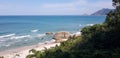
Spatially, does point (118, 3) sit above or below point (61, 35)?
above

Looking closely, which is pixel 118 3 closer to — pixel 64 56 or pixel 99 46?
pixel 99 46

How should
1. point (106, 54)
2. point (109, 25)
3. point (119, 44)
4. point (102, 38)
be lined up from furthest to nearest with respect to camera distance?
point (109, 25), point (102, 38), point (119, 44), point (106, 54)

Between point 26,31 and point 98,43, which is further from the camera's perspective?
point 26,31

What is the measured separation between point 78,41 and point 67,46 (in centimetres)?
85

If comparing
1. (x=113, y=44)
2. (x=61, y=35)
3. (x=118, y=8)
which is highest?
(x=118, y=8)

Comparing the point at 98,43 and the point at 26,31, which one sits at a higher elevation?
the point at 98,43

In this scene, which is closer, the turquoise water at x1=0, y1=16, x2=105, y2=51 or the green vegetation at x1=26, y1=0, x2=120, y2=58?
the green vegetation at x1=26, y1=0, x2=120, y2=58

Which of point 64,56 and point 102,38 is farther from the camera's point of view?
point 102,38

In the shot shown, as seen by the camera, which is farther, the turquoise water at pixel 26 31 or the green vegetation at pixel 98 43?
the turquoise water at pixel 26 31

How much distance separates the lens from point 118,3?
57.3 ft

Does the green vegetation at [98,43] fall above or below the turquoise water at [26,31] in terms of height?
above

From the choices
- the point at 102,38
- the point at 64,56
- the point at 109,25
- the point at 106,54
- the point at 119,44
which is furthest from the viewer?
the point at 109,25

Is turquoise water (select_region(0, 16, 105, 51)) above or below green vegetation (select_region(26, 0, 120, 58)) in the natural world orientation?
below

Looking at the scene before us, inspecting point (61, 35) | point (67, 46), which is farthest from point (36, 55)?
point (61, 35)
